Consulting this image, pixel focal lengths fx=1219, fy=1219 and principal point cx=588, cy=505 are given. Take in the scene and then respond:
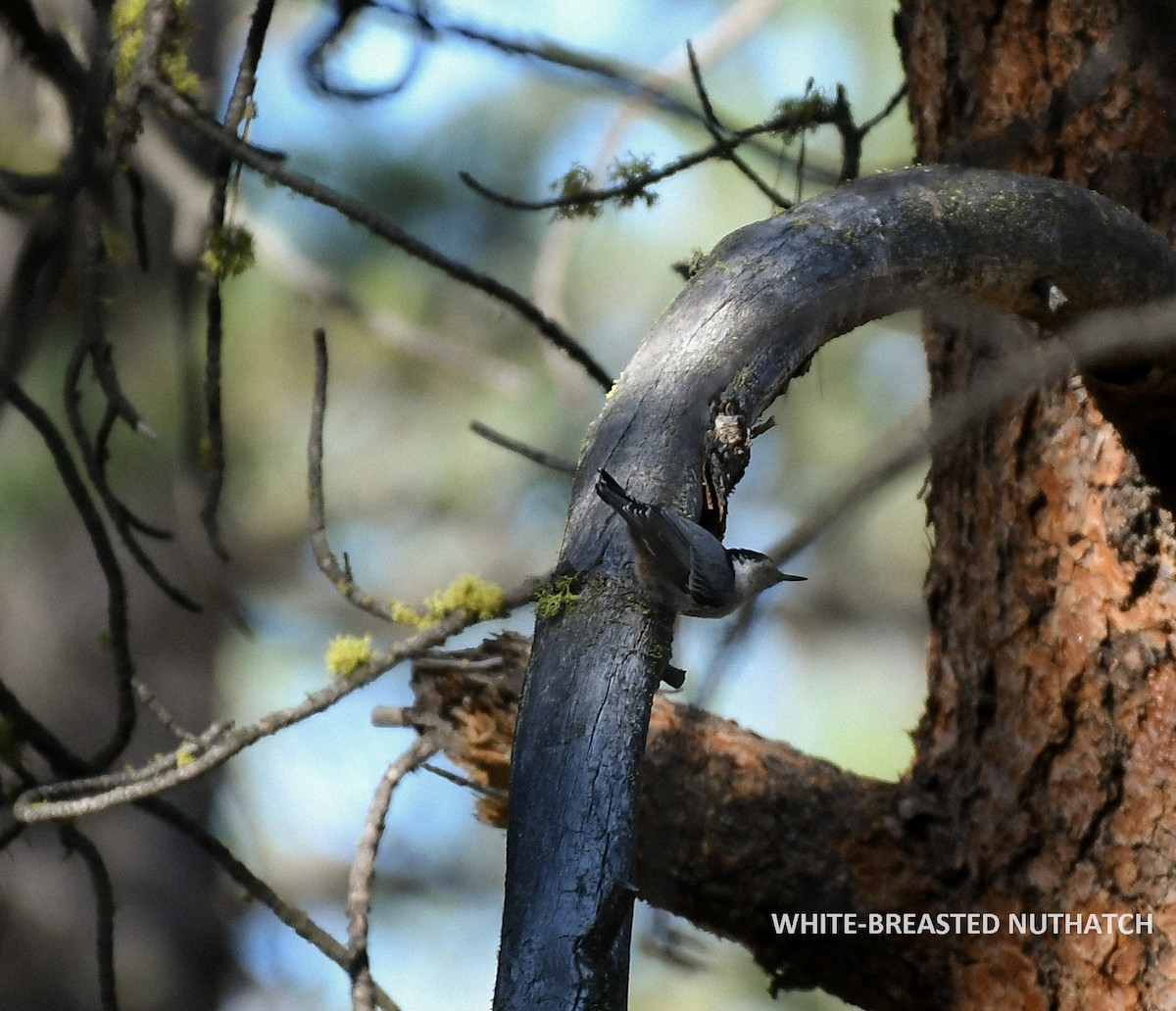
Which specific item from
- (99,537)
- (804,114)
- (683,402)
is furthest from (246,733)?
(804,114)

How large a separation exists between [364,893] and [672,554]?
0.57 metres

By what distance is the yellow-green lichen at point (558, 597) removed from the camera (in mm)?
665

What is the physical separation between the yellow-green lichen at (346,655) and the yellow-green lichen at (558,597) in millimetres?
392

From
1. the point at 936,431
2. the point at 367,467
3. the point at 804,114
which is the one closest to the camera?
the point at 936,431

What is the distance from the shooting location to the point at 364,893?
106 centimetres

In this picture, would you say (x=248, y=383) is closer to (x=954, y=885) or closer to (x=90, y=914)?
(x=90, y=914)

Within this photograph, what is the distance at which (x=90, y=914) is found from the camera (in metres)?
2.76

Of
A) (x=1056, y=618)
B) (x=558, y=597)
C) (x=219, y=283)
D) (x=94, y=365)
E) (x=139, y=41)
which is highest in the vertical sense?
(x=139, y=41)

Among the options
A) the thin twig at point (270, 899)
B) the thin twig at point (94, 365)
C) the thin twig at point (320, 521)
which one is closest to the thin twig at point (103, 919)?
the thin twig at point (270, 899)

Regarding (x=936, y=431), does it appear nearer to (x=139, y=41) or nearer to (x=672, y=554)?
(x=672, y=554)

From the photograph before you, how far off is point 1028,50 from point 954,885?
2.72ft

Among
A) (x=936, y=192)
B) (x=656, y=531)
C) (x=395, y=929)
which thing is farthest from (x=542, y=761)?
(x=395, y=929)

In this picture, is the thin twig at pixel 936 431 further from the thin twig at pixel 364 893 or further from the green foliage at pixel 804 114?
the green foliage at pixel 804 114

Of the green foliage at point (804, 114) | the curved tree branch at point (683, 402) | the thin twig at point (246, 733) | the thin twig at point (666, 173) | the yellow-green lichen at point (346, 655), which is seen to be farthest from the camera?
the green foliage at point (804, 114)
